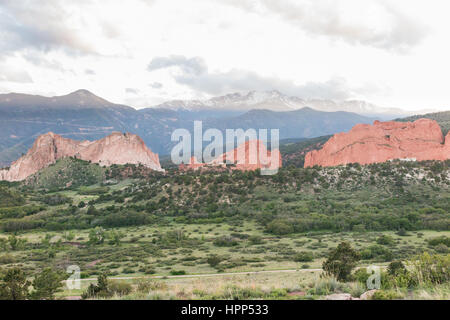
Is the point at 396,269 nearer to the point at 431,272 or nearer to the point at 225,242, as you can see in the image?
the point at 431,272

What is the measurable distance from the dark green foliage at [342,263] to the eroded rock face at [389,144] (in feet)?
273

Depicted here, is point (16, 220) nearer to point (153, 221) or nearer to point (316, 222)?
point (153, 221)

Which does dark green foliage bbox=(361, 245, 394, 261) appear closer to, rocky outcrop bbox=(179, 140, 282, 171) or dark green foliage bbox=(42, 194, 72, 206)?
dark green foliage bbox=(42, 194, 72, 206)

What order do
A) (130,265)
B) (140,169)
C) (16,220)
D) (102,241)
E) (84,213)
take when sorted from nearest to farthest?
1. (130,265)
2. (102,241)
3. (16,220)
4. (84,213)
5. (140,169)

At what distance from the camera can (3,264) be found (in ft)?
105

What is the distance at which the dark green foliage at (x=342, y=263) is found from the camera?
51.7 ft

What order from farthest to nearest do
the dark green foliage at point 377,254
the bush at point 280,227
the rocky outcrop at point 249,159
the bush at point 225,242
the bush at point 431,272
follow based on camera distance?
1. the rocky outcrop at point 249,159
2. the bush at point 280,227
3. the bush at point 225,242
4. the dark green foliage at point 377,254
5. the bush at point 431,272

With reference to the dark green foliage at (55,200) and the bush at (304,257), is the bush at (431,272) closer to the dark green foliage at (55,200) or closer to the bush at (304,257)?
the bush at (304,257)

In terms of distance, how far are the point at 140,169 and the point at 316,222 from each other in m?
72.3

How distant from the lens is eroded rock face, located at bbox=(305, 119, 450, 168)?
87.6m

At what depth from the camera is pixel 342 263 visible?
16.2 metres

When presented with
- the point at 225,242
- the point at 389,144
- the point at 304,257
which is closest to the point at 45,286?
the point at 304,257

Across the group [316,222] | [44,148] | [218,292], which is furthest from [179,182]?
[44,148]

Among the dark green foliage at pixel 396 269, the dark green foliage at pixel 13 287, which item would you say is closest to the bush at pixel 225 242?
the dark green foliage at pixel 396 269
